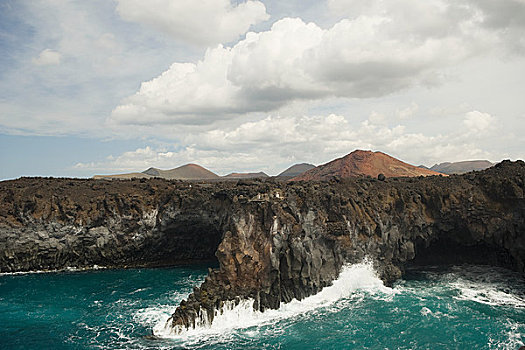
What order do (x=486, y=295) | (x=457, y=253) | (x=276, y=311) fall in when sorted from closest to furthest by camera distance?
(x=276, y=311) < (x=486, y=295) < (x=457, y=253)

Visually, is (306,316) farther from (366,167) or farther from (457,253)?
(366,167)

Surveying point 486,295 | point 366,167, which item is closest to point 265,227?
point 486,295

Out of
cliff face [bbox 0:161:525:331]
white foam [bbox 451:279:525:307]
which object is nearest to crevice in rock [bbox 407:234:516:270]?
cliff face [bbox 0:161:525:331]

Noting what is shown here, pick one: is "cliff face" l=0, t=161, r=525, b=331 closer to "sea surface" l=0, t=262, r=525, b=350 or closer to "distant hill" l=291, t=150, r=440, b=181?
"sea surface" l=0, t=262, r=525, b=350

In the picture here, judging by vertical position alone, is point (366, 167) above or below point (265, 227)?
above

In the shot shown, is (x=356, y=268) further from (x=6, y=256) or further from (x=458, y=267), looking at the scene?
(x=6, y=256)

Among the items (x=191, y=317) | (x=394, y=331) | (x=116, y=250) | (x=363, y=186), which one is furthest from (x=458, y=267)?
(x=116, y=250)

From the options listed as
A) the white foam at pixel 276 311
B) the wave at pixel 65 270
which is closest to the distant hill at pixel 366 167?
the white foam at pixel 276 311
